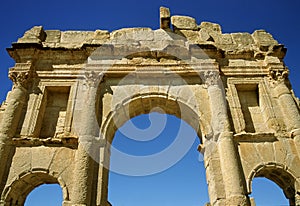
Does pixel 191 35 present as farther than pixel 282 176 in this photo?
Yes

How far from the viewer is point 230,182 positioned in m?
7.21

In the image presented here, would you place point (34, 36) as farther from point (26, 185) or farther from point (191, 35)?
point (191, 35)

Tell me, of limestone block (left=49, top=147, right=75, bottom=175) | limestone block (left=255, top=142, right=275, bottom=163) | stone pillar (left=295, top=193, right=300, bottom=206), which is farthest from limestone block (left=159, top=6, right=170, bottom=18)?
stone pillar (left=295, top=193, right=300, bottom=206)

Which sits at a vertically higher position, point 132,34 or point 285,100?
point 132,34

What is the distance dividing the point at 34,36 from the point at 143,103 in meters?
4.63

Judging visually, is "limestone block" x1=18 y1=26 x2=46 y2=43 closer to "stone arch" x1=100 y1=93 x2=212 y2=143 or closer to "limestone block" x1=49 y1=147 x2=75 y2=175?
"stone arch" x1=100 y1=93 x2=212 y2=143

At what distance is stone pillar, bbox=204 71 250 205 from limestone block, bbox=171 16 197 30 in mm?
2395

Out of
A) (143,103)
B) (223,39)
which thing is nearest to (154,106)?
(143,103)

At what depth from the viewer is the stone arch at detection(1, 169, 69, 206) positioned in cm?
727

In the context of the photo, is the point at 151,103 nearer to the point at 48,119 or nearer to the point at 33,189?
the point at 48,119

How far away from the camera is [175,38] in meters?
9.90

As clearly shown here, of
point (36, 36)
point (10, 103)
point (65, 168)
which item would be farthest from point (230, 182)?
point (36, 36)

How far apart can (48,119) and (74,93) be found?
120 centimetres

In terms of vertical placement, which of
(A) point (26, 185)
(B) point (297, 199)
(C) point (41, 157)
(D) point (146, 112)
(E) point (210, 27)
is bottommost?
(B) point (297, 199)
